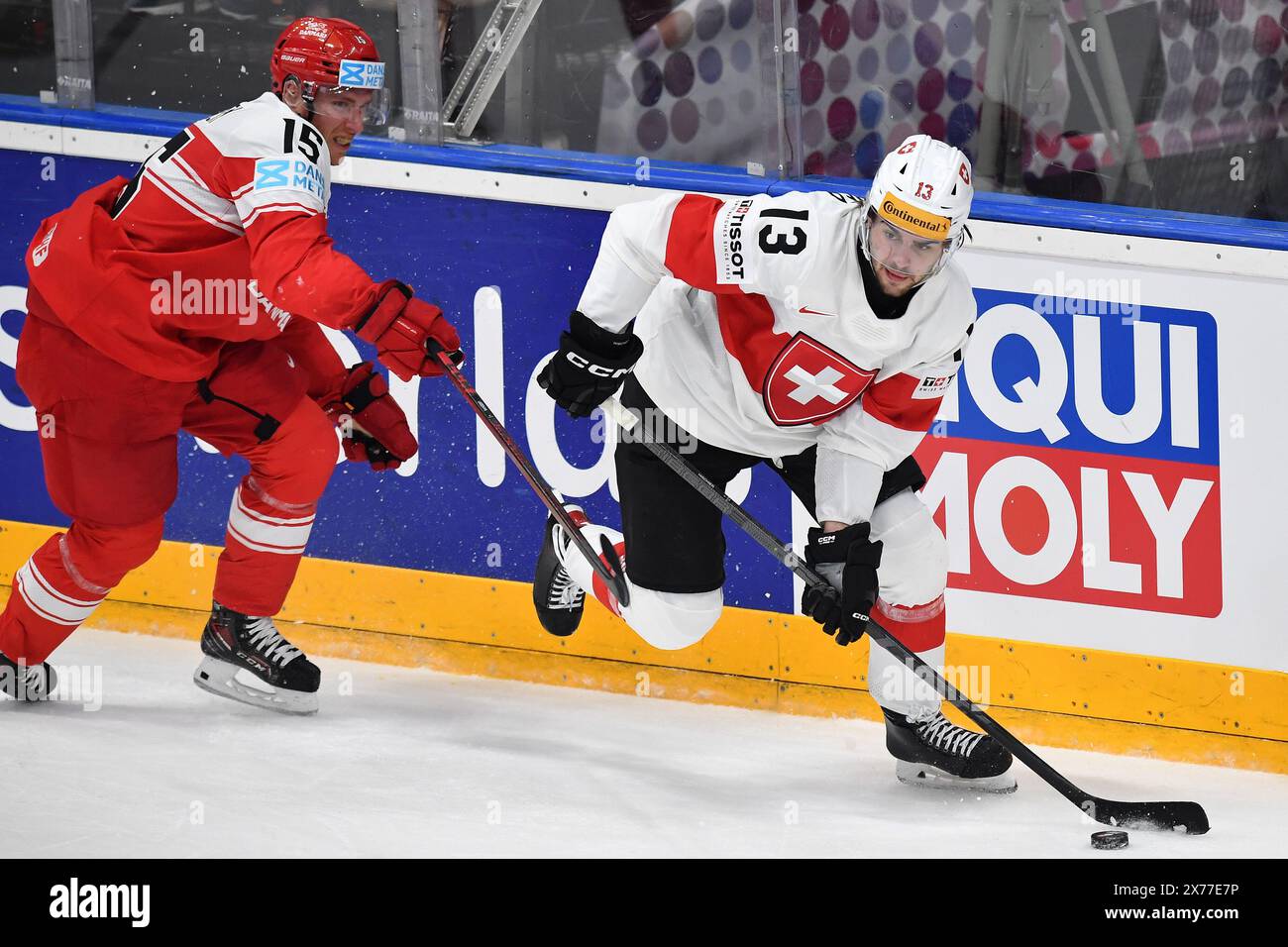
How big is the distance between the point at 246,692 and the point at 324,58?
54.9 inches

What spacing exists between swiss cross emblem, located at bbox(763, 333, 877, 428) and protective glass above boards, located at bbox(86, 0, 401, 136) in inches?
70.4

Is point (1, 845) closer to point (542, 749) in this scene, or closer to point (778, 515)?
point (542, 749)

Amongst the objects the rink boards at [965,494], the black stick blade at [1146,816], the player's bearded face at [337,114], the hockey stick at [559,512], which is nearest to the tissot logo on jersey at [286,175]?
the player's bearded face at [337,114]

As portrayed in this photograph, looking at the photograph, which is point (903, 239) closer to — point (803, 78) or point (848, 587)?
point (848, 587)

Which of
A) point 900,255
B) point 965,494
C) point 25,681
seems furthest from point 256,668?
point 900,255

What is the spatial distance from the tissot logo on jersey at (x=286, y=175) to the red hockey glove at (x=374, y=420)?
58 centimetres

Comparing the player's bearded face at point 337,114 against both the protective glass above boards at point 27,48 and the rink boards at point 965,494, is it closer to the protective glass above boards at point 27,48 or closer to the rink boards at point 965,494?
the rink boards at point 965,494

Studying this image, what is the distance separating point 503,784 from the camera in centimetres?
357

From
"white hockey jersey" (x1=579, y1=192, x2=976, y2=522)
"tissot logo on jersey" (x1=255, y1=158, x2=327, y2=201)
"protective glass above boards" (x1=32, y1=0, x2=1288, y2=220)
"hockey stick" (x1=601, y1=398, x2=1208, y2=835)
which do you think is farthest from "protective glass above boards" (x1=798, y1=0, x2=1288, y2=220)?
"tissot logo on jersey" (x1=255, y1=158, x2=327, y2=201)

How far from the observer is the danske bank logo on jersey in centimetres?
364

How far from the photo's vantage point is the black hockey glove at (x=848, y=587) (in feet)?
10.7

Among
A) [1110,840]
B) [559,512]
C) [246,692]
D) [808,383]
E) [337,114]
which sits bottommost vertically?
[1110,840]

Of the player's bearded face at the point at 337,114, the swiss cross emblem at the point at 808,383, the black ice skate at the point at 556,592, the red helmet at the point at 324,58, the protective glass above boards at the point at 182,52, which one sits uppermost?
the protective glass above boards at the point at 182,52

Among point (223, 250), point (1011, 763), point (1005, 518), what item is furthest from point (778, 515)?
point (223, 250)
